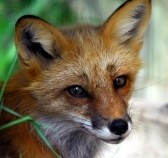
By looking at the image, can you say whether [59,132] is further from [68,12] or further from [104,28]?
[68,12]

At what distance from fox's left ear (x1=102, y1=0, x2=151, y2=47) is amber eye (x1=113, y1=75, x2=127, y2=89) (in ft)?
0.92

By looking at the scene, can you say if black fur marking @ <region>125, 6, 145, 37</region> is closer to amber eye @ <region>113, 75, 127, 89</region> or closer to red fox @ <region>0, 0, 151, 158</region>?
red fox @ <region>0, 0, 151, 158</region>

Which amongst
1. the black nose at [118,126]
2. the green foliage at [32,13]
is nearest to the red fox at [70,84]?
the black nose at [118,126]

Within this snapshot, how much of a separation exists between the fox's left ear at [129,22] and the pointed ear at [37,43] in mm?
353

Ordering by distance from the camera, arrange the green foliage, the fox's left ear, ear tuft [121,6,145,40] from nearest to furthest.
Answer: the fox's left ear, ear tuft [121,6,145,40], the green foliage

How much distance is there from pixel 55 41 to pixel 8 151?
784 mm

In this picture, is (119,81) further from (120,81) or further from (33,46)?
(33,46)

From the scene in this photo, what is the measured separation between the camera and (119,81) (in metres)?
4.43

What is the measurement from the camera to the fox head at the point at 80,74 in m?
4.23

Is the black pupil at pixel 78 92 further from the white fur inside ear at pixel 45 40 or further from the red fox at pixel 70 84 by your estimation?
the white fur inside ear at pixel 45 40

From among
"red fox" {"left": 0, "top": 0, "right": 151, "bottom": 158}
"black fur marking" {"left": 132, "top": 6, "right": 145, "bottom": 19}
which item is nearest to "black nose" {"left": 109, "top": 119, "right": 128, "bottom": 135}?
"red fox" {"left": 0, "top": 0, "right": 151, "bottom": 158}

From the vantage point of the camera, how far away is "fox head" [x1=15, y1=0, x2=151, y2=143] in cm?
423

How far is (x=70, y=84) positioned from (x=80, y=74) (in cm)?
9

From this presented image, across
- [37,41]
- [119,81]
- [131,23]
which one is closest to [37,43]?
[37,41]
